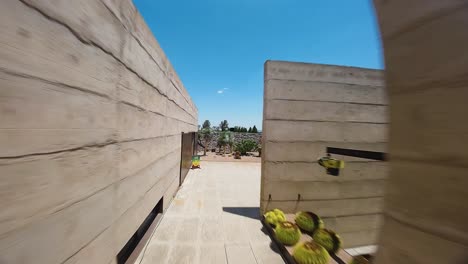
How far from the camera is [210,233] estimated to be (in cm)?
318

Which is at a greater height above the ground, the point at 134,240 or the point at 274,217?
the point at 274,217

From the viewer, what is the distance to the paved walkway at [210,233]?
259 centimetres

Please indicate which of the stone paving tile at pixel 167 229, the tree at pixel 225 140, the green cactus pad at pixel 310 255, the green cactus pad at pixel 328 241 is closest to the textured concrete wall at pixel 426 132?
the green cactus pad at pixel 310 255

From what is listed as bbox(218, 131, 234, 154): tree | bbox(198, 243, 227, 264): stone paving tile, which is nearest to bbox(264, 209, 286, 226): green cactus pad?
bbox(198, 243, 227, 264): stone paving tile

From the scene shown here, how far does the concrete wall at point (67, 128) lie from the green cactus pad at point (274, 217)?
7.89 ft

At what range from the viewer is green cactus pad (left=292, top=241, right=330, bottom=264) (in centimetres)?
236

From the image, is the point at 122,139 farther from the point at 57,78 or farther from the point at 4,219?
the point at 4,219

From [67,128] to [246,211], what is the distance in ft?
12.7

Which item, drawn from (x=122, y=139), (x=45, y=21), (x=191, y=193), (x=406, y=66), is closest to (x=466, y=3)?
(x=406, y=66)

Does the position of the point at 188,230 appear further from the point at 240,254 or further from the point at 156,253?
the point at 240,254

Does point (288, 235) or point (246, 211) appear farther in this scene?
point (246, 211)

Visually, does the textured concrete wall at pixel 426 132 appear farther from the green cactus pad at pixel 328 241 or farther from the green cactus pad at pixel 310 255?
the green cactus pad at pixel 328 241

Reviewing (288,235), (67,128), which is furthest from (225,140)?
(67,128)

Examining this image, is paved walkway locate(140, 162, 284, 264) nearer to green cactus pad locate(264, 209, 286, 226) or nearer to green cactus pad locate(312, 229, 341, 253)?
green cactus pad locate(264, 209, 286, 226)
